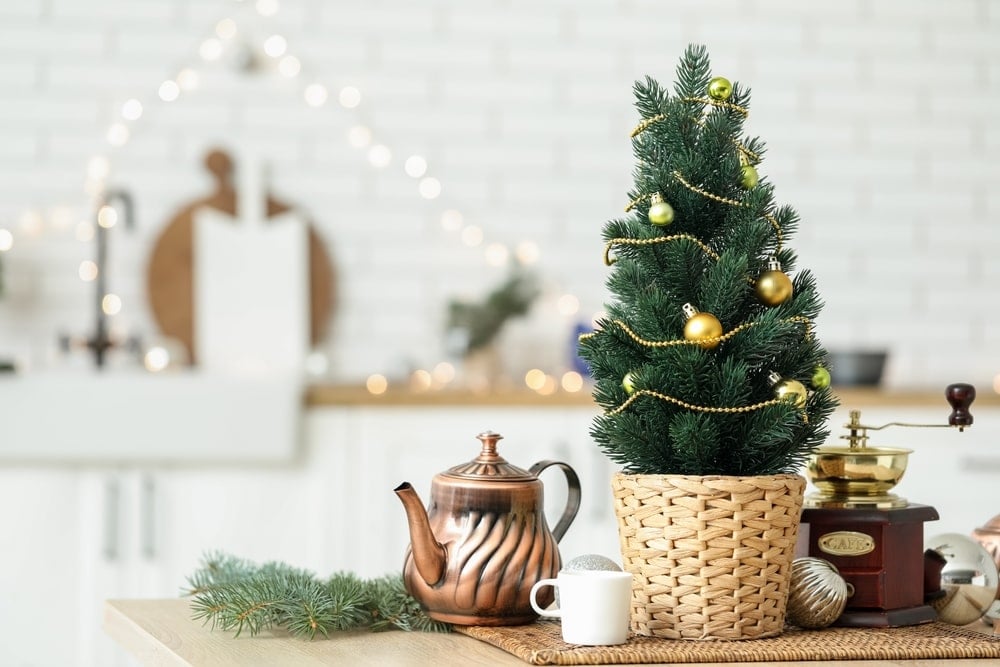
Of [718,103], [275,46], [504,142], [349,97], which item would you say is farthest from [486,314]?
[718,103]

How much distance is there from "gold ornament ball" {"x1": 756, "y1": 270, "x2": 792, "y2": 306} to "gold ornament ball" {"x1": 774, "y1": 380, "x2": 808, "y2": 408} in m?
0.08

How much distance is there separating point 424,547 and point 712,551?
0.27 meters

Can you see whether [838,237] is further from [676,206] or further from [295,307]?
[676,206]

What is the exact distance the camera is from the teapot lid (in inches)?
47.9

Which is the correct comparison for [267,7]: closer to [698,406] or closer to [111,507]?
[111,507]

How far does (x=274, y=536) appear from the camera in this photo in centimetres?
301

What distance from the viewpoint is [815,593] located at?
1.19m

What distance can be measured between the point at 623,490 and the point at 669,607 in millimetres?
117

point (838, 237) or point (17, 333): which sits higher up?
point (838, 237)

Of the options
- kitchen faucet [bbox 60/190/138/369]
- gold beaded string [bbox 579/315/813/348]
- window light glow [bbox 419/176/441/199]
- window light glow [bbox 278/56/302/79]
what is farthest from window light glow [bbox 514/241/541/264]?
gold beaded string [bbox 579/315/813/348]

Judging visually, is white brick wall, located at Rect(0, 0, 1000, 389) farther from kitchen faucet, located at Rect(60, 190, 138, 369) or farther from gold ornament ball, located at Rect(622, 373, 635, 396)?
gold ornament ball, located at Rect(622, 373, 635, 396)

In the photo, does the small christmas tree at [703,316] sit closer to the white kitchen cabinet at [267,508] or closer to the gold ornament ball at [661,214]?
the gold ornament ball at [661,214]

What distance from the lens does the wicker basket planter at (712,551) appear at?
1.13 metres

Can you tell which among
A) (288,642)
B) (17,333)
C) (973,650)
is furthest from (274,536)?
(973,650)
